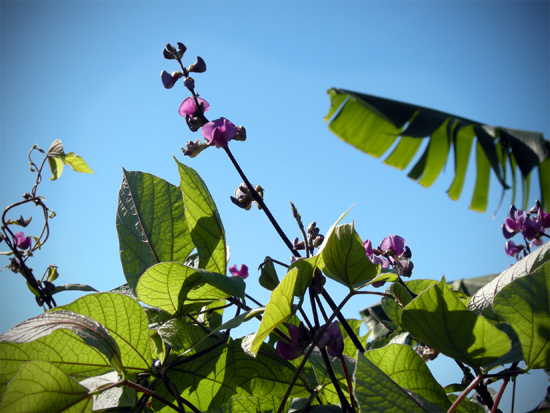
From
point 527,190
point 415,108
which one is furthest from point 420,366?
point 527,190

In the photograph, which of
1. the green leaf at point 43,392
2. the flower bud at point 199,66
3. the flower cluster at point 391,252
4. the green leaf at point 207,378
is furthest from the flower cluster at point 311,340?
the flower bud at point 199,66

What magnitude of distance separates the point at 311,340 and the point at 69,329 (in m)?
0.26

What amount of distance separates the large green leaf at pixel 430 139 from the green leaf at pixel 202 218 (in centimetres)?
458

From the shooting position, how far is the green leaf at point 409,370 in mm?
472

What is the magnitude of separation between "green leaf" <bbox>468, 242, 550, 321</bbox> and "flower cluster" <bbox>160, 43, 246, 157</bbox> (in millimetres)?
446

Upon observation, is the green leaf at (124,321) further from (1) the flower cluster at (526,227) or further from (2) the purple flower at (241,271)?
(1) the flower cluster at (526,227)

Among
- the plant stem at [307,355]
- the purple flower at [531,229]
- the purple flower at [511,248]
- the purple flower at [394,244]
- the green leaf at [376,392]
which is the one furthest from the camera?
the purple flower at [511,248]

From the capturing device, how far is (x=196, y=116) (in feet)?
2.55

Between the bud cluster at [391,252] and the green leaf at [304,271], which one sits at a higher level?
the green leaf at [304,271]

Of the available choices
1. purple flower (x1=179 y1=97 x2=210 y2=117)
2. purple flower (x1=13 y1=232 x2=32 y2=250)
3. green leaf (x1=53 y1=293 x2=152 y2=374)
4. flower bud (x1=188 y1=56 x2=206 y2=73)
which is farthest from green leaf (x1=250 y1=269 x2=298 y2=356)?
purple flower (x1=13 y1=232 x2=32 y2=250)

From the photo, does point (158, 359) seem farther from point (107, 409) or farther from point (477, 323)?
point (477, 323)

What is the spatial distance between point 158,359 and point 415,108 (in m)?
4.99

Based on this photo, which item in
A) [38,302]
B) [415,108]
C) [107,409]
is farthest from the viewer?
[415,108]

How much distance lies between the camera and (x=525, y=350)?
0.42 metres
